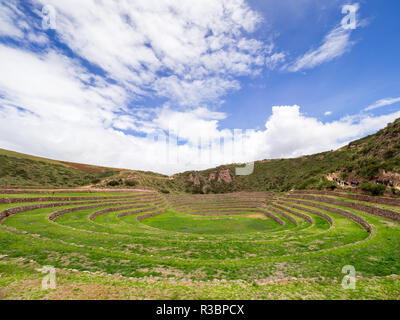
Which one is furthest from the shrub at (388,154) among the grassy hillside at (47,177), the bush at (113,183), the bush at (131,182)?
the bush at (113,183)

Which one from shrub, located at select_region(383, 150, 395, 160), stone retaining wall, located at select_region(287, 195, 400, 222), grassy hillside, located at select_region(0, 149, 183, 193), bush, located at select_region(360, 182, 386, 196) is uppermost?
shrub, located at select_region(383, 150, 395, 160)

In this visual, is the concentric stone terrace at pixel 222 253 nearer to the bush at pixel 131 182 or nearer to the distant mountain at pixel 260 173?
the distant mountain at pixel 260 173

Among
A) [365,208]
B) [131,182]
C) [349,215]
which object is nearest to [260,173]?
[131,182]

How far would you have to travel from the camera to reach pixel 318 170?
57.7 meters

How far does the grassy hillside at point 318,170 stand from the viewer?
101 feet

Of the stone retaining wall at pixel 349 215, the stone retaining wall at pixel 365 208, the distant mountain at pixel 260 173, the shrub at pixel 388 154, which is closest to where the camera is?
the stone retaining wall at pixel 349 215

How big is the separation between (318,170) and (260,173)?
33.4m

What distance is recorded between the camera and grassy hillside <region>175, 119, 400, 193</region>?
3083cm

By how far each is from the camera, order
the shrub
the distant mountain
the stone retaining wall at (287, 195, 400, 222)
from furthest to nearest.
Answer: the distant mountain, the shrub, the stone retaining wall at (287, 195, 400, 222)

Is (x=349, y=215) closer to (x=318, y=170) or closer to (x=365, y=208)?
(x=365, y=208)

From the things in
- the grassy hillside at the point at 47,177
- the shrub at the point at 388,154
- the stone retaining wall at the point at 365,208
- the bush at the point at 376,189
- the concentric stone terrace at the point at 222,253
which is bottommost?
the concentric stone terrace at the point at 222,253

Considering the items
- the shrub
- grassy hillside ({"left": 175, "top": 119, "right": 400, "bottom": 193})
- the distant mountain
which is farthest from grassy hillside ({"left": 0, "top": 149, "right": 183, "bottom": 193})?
the shrub

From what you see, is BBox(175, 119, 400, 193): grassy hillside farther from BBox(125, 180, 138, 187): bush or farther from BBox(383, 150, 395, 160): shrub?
BBox(125, 180, 138, 187): bush

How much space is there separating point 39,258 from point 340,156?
82.2 m
